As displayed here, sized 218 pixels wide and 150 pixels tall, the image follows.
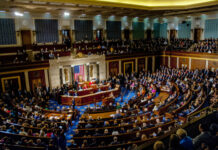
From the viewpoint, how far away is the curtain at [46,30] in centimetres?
2308

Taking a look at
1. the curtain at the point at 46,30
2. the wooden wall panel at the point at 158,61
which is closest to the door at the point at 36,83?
the curtain at the point at 46,30

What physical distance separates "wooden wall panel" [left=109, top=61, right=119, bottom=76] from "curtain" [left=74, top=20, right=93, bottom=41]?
228 inches

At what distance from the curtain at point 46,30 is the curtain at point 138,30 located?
14.4 m

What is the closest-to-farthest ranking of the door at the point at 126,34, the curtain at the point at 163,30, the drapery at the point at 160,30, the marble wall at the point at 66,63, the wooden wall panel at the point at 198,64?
1. the marble wall at the point at 66,63
2. the wooden wall panel at the point at 198,64
3. the door at the point at 126,34
4. the curtain at the point at 163,30
5. the drapery at the point at 160,30

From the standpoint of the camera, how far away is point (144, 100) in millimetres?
15555

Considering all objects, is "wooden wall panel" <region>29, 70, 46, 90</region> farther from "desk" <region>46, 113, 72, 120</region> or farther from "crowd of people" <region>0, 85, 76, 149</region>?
"desk" <region>46, 113, 72, 120</region>

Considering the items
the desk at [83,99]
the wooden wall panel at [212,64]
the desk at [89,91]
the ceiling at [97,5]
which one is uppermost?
the ceiling at [97,5]

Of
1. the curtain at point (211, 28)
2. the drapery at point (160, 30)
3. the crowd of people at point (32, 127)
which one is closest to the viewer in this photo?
the crowd of people at point (32, 127)

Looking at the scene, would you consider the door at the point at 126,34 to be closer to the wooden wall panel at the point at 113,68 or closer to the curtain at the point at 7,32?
the wooden wall panel at the point at 113,68

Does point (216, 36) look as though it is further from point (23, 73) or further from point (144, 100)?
point (23, 73)

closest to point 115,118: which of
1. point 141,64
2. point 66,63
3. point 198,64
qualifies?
point 66,63

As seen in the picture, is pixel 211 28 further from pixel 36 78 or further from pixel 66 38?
pixel 36 78

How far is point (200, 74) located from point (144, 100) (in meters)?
10.8

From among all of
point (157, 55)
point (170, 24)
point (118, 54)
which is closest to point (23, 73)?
point (118, 54)
